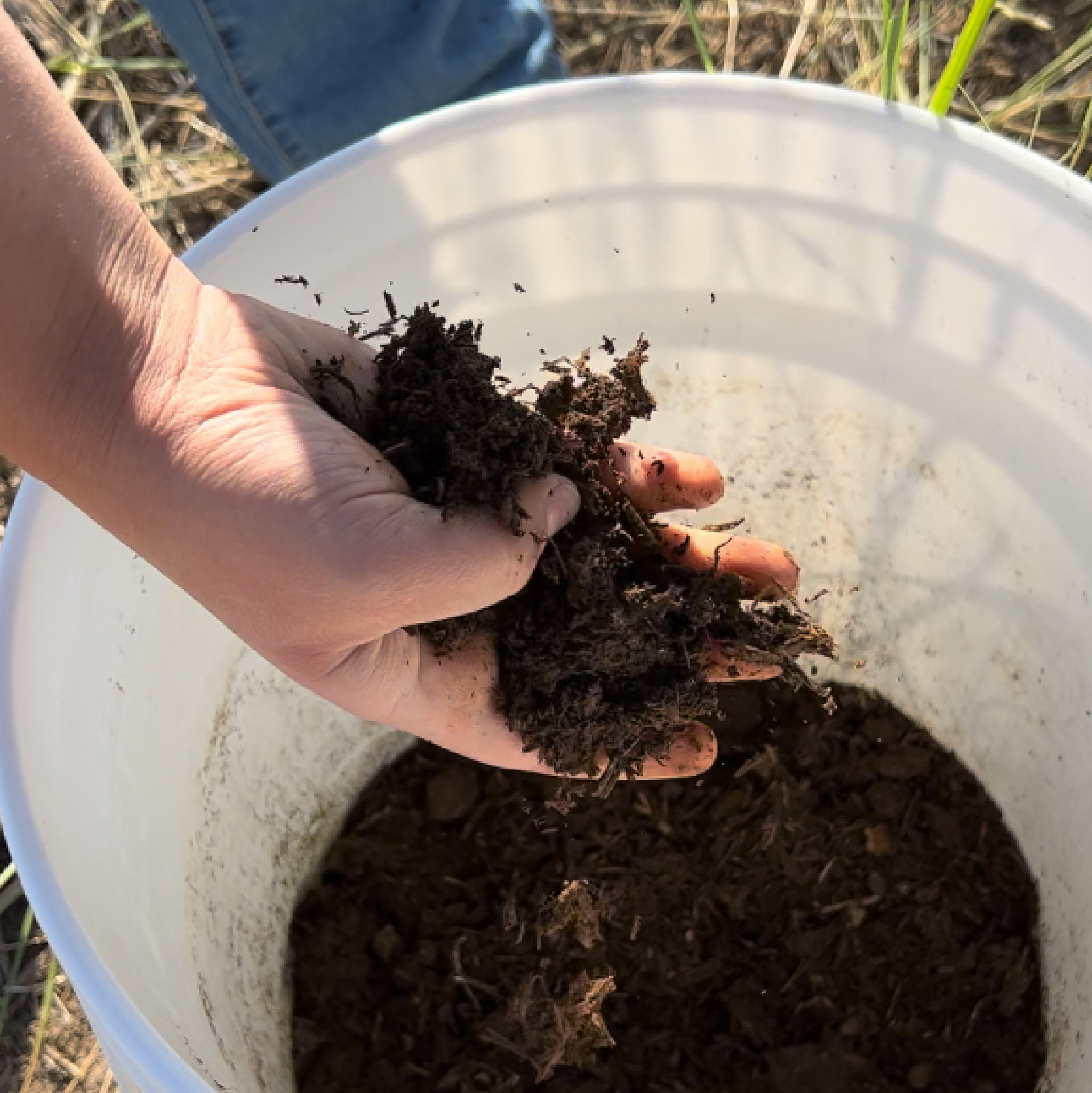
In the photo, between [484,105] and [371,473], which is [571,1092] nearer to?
[371,473]

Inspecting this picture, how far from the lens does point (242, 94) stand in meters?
1.53

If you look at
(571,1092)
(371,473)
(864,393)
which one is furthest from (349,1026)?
(864,393)

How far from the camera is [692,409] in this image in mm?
1375

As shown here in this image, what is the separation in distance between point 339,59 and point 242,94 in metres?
0.14

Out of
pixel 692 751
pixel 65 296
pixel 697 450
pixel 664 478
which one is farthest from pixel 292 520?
pixel 697 450

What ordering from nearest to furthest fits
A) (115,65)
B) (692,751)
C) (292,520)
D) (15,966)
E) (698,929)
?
(292,520)
(692,751)
(698,929)
(15,966)
(115,65)

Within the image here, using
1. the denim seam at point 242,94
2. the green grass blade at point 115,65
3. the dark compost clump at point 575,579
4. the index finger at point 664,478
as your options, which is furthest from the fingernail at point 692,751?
the green grass blade at point 115,65

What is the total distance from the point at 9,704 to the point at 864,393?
95 cm

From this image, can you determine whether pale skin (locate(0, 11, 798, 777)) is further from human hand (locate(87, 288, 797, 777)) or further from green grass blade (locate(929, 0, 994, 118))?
green grass blade (locate(929, 0, 994, 118))

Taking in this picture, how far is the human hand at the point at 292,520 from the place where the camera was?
2.60 feet

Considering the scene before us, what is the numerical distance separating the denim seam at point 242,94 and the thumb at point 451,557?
90 cm

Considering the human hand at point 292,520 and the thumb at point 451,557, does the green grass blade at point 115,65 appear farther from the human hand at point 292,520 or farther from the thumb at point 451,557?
the thumb at point 451,557

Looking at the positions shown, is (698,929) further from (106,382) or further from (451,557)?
(106,382)

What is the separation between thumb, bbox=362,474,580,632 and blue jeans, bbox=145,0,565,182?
0.90 meters
